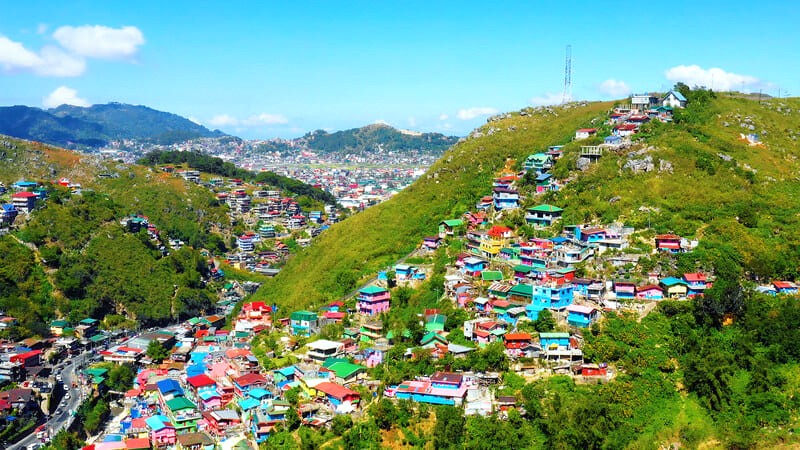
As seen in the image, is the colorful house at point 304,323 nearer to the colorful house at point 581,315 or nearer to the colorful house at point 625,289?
the colorful house at point 581,315

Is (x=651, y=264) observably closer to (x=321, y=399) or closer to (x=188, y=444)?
(x=321, y=399)

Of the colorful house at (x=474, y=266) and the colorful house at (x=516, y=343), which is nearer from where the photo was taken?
the colorful house at (x=516, y=343)

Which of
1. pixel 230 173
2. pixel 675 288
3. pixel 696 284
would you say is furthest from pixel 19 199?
pixel 696 284

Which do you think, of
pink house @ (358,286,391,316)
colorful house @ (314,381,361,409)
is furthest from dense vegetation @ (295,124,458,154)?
colorful house @ (314,381,361,409)

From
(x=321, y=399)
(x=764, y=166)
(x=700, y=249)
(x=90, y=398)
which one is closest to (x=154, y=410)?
(x=90, y=398)

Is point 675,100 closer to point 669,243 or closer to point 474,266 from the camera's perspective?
point 669,243

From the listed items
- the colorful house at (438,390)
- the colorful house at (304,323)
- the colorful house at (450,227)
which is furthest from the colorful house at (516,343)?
the colorful house at (450,227)
